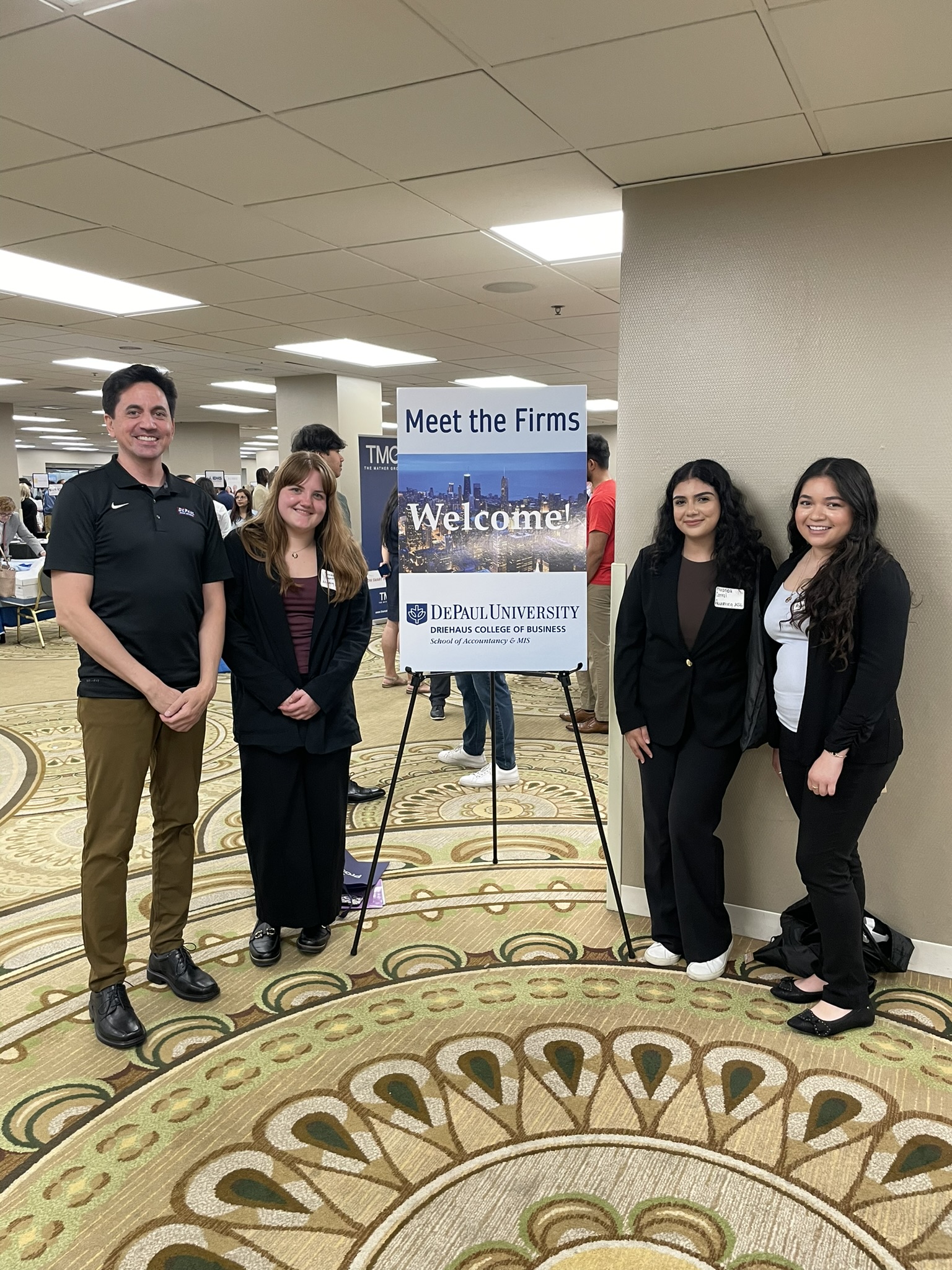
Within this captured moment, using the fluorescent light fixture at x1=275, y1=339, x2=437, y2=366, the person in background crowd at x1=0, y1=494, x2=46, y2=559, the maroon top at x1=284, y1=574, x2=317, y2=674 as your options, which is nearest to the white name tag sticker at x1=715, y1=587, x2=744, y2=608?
the maroon top at x1=284, y1=574, x2=317, y2=674

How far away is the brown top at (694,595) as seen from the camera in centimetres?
291

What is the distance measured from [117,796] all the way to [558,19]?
236 cm

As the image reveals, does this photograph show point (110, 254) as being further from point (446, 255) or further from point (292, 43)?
point (292, 43)

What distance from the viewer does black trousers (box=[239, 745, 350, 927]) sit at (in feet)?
9.88

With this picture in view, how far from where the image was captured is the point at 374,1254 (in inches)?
74.0

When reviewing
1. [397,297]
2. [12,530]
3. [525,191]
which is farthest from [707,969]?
[12,530]

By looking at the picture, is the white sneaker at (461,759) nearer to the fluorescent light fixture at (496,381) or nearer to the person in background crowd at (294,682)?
the person in background crowd at (294,682)

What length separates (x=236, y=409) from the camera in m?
13.7

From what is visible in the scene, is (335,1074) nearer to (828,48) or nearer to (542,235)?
(828,48)

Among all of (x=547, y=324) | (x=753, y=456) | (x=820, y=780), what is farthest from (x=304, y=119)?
(x=547, y=324)

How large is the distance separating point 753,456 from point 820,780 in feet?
3.74

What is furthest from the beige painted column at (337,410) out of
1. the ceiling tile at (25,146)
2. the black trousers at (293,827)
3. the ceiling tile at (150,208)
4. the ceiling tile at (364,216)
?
the black trousers at (293,827)

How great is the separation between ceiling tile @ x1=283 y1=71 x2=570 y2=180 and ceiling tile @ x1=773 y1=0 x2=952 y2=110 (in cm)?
84

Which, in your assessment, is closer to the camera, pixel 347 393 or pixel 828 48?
pixel 828 48
